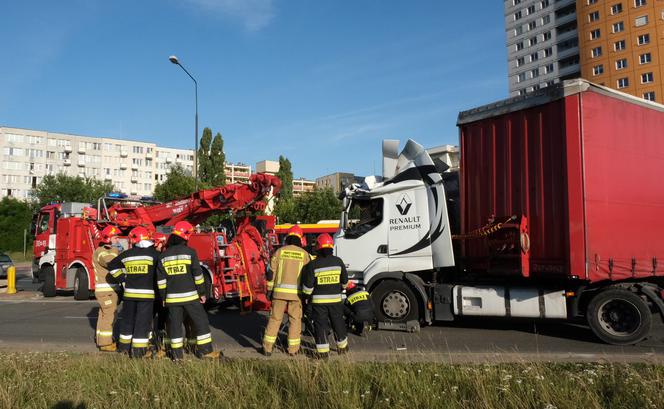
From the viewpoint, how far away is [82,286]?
14320 mm

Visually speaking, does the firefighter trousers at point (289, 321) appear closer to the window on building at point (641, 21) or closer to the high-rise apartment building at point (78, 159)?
the window on building at point (641, 21)

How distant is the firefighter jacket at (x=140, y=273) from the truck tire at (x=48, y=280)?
33.3 ft

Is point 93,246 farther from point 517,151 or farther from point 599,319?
point 599,319

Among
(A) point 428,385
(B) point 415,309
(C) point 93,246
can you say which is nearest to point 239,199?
(C) point 93,246

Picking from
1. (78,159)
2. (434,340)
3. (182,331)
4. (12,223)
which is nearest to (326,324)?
(182,331)

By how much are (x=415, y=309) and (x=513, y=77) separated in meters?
77.5

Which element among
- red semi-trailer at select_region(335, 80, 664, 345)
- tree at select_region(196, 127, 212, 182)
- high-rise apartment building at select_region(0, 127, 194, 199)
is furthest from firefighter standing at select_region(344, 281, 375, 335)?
high-rise apartment building at select_region(0, 127, 194, 199)

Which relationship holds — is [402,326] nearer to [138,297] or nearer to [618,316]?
[618,316]

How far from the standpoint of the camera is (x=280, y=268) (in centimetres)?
687

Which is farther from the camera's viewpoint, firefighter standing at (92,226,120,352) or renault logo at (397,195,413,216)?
renault logo at (397,195,413,216)

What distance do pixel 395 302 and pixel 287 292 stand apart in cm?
258

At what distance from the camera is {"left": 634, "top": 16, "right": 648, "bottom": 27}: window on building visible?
5693 centimetres

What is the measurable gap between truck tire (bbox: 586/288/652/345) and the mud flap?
8.47 ft

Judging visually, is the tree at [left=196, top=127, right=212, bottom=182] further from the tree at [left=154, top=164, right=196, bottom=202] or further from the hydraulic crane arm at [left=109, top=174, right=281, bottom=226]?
the hydraulic crane arm at [left=109, top=174, right=281, bottom=226]
